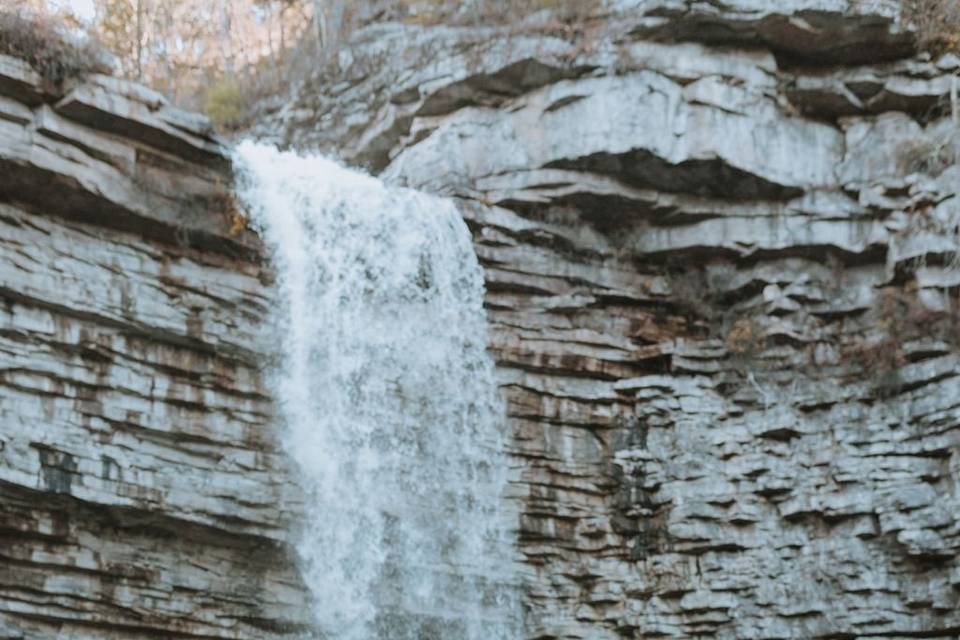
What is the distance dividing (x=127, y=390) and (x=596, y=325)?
18.4 ft

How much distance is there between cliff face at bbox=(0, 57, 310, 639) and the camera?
11.6 m

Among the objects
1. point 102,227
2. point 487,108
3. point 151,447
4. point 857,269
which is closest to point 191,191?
point 102,227

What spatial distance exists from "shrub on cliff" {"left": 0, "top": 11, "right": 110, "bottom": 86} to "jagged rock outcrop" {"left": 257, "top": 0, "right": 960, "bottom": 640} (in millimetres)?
4563

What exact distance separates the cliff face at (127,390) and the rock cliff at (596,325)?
1.2 inches

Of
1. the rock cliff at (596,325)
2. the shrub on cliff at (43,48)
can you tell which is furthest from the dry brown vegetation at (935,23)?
the shrub on cliff at (43,48)

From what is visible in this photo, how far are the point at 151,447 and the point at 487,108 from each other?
6266mm

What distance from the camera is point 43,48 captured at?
12.3 metres

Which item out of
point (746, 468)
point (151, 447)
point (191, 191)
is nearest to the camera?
point (151, 447)

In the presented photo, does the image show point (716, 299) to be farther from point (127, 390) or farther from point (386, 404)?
point (127, 390)

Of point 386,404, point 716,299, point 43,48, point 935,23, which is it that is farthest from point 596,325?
point 43,48

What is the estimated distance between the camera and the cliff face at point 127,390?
1160 centimetres

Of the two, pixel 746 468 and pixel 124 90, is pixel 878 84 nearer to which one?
pixel 746 468

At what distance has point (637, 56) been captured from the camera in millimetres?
15688

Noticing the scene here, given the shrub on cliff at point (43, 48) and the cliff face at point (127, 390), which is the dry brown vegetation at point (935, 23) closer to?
the cliff face at point (127, 390)
